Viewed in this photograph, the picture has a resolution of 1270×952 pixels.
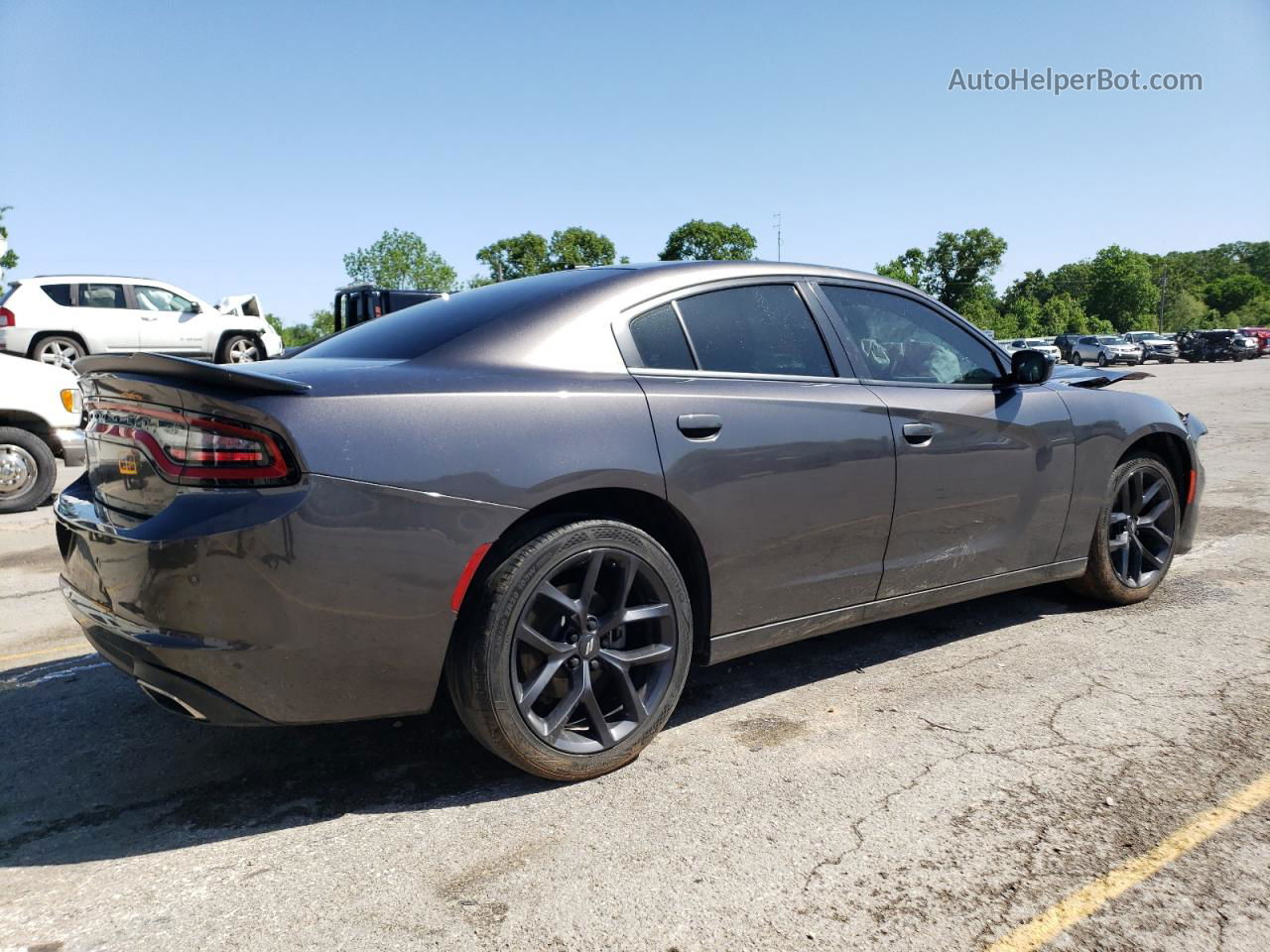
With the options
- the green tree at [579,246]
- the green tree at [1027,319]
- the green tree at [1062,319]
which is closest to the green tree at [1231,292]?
the green tree at [1027,319]

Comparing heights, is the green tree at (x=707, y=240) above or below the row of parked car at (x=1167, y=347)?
above

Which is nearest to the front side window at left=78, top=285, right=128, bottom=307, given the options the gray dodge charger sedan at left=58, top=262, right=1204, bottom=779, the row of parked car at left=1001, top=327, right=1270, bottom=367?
the gray dodge charger sedan at left=58, top=262, right=1204, bottom=779

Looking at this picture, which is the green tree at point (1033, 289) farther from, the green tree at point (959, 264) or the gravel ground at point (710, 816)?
the gravel ground at point (710, 816)

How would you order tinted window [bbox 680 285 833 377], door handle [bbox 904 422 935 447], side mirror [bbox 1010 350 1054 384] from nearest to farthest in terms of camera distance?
tinted window [bbox 680 285 833 377] → door handle [bbox 904 422 935 447] → side mirror [bbox 1010 350 1054 384]

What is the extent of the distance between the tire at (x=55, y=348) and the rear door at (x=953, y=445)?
1509 cm

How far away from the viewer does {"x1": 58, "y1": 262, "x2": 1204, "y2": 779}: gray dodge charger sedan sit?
7.64 ft

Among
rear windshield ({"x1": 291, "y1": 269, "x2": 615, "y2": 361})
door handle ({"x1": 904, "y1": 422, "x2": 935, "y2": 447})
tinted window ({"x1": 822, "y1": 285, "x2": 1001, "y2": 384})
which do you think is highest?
rear windshield ({"x1": 291, "y1": 269, "x2": 615, "y2": 361})

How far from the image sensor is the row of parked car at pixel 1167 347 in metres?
46.8

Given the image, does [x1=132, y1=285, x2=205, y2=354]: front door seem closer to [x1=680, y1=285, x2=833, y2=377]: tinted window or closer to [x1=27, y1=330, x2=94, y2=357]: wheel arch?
[x1=27, y1=330, x2=94, y2=357]: wheel arch

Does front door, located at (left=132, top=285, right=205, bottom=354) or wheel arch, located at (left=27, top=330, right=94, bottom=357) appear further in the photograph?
front door, located at (left=132, top=285, right=205, bottom=354)

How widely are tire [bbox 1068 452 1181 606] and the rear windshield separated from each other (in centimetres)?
260

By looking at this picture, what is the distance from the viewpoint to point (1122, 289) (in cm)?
11394

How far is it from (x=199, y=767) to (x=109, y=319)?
15058 millimetres

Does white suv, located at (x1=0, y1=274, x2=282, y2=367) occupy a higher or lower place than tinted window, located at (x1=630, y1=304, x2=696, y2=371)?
higher
